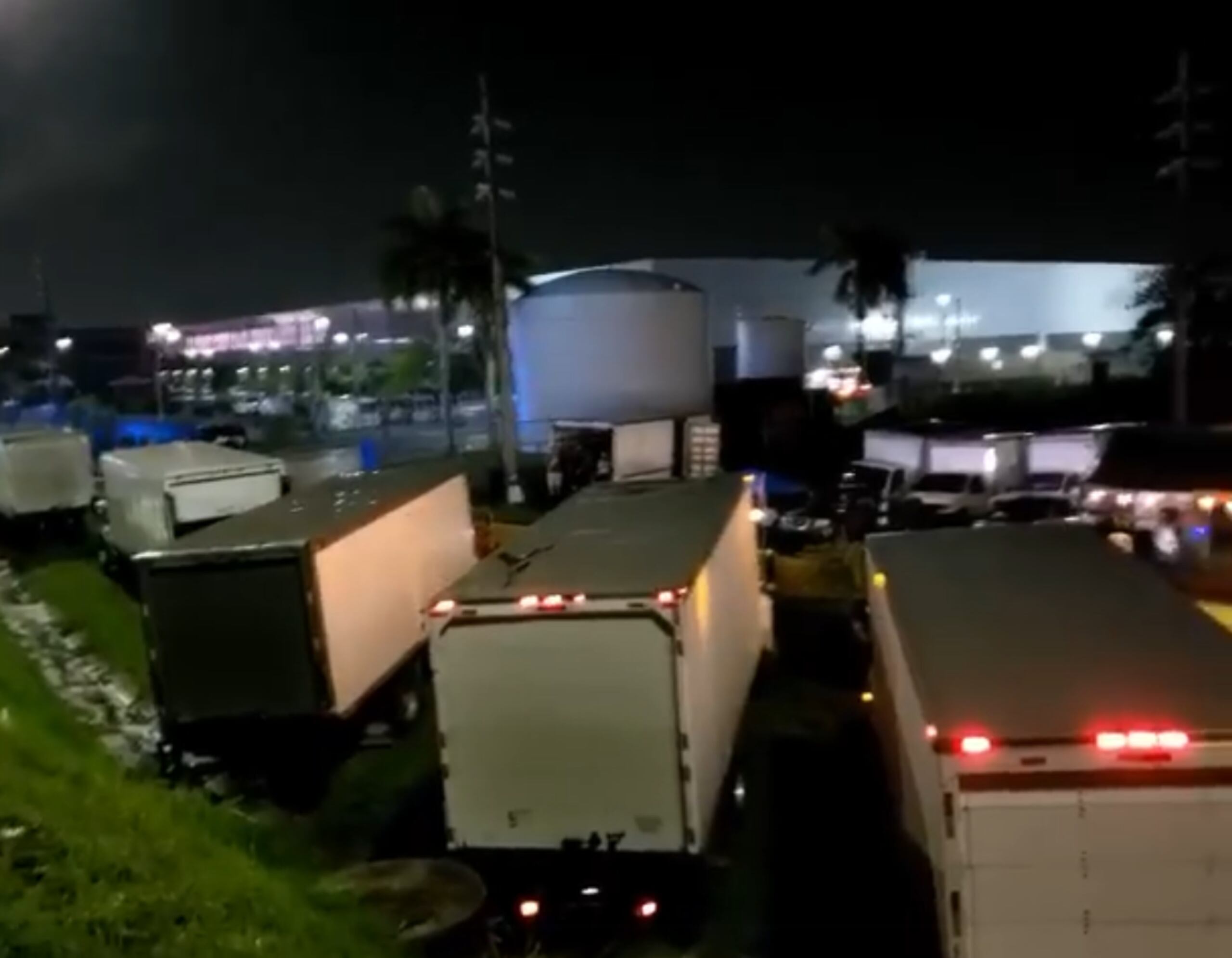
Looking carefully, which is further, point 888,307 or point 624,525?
point 888,307

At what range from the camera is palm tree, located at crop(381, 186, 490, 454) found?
39.8 meters

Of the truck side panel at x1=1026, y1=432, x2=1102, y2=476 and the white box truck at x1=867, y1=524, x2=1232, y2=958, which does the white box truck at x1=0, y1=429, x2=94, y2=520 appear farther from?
the white box truck at x1=867, y1=524, x2=1232, y2=958

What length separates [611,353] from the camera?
4316cm

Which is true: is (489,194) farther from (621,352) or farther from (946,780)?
(946,780)

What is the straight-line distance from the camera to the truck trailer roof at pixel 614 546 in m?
10.2

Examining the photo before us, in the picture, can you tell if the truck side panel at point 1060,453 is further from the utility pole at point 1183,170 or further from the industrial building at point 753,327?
the industrial building at point 753,327

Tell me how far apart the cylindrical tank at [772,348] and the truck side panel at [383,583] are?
34783 mm

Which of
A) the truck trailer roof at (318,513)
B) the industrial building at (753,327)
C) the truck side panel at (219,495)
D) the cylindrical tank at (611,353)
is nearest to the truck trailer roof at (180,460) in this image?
the truck side panel at (219,495)

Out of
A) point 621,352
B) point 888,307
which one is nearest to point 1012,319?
point 888,307

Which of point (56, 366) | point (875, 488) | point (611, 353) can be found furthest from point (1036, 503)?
point (56, 366)

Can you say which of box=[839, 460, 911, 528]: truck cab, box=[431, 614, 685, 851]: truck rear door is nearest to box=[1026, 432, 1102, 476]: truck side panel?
box=[839, 460, 911, 528]: truck cab

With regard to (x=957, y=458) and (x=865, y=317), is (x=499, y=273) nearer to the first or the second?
(x=957, y=458)

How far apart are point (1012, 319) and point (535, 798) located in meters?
69.5

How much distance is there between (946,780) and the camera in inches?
273
